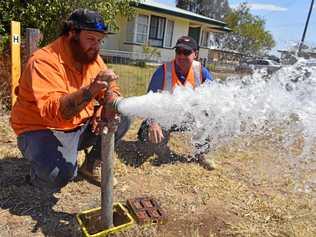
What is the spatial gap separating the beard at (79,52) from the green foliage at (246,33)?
1494 inches

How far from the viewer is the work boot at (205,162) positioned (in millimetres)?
4316

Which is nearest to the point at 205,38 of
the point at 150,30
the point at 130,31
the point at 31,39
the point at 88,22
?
the point at 150,30

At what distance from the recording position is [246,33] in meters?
39.6

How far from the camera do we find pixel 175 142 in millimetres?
5102

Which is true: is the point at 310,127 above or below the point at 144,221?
above

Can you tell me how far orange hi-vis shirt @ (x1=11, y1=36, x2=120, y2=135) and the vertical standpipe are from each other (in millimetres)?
327

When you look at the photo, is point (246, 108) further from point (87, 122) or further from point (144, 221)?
point (87, 122)

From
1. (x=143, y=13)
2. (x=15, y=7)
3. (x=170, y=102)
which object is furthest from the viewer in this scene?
(x=143, y=13)

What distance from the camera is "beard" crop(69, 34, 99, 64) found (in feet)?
9.41

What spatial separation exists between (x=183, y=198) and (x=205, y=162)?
0.93m

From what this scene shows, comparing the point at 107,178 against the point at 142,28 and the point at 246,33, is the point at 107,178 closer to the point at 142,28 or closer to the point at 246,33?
the point at 142,28

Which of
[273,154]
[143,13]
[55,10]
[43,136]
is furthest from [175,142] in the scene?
[143,13]

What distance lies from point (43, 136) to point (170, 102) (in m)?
1.07

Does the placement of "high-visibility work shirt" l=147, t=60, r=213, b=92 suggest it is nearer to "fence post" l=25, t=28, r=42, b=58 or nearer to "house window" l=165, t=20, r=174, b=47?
"fence post" l=25, t=28, r=42, b=58
